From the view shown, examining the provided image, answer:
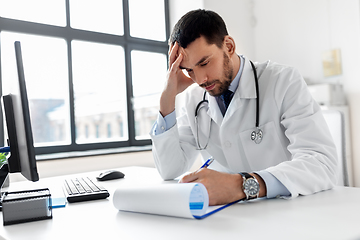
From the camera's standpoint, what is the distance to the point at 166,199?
76 cm

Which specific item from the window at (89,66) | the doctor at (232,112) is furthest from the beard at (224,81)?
the window at (89,66)

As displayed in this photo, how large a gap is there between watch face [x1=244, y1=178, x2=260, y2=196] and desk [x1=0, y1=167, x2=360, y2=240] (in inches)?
1.1

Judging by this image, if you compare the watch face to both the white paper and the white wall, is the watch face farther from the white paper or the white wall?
the white wall

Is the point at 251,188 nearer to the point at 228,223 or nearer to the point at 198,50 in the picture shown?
the point at 228,223

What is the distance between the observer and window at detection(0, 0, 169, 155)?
2.81 metres

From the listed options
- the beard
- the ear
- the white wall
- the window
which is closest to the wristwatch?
the beard

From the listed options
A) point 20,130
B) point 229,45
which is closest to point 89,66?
point 229,45

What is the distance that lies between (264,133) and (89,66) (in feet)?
7.63

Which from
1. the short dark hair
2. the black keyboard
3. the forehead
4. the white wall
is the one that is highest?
the white wall

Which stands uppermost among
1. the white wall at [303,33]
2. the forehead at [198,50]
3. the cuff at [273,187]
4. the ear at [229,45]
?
the white wall at [303,33]

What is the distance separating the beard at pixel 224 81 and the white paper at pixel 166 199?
60 cm

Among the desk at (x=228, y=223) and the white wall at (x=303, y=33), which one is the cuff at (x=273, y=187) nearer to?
the desk at (x=228, y=223)

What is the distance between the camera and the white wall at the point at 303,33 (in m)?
3.19

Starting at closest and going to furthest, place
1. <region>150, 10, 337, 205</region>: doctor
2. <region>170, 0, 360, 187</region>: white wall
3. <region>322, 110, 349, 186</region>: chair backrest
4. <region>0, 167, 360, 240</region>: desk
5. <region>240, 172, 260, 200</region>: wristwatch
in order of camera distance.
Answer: <region>0, 167, 360, 240</region>: desk, <region>240, 172, 260, 200</region>: wristwatch, <region>150, 10, 337, 205</region>: doctor, <region>322, 110, 349, 186</region>: chair backrest, <region>170, 0, 360, 187</region>: white wall
